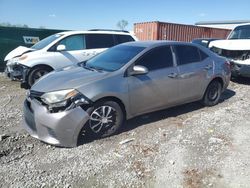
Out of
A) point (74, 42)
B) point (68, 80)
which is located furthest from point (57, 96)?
point (74, 42)

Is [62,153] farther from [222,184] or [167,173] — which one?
[222,184]

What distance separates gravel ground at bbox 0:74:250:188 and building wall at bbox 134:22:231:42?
13.9 meters

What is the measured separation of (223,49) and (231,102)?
9.50 feet

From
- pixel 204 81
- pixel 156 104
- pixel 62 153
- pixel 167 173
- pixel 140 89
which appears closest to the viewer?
pixel 167 173

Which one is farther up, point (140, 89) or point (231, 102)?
point (140, 89)

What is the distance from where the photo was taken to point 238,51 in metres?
8.50

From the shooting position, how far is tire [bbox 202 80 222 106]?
6105mm

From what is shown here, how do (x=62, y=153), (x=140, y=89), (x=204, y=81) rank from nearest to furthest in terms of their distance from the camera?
(x=62, y=153) → (x=140, y=89) → (x=204, y=81)

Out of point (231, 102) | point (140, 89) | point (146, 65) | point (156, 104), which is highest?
point (146, 65)

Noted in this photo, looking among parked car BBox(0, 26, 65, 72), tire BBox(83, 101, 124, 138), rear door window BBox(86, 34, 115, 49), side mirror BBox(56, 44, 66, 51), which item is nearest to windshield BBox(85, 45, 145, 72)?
tire BBox(83, 101, 124, 138)

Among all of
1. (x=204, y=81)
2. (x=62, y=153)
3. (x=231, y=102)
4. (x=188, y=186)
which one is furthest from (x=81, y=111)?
(x=231, y=102)

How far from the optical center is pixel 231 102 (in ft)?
21.9

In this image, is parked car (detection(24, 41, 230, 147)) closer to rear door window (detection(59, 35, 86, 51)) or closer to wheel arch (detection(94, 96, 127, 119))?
wheel arch (detection(94, 96, 127, 119))

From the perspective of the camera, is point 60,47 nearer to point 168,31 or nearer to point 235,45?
point 235,45
